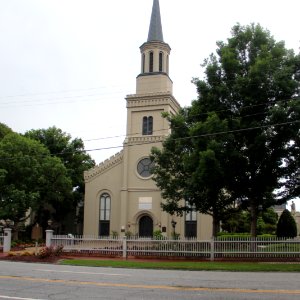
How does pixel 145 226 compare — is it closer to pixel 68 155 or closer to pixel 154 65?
pixel 68 155

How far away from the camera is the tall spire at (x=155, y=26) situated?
49438 millimetres

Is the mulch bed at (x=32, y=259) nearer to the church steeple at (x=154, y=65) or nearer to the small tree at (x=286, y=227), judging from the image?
the small tree at (x=286, y=227)

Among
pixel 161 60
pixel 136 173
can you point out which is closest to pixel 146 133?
pixel 136 173

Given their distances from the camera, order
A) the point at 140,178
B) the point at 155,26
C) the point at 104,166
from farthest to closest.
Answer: the point at 155,26 < the point at 104,166 < the point at 140,178

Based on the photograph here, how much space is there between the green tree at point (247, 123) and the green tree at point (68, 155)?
1049 inches

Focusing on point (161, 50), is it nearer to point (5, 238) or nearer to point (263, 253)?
point (5, 238)

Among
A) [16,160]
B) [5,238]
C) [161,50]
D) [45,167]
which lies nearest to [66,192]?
[45,167]

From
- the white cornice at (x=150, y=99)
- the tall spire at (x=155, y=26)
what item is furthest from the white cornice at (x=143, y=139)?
the tall spire at (x=155, y=26)

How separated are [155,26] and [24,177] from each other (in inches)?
883

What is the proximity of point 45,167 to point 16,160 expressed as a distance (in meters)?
3.83

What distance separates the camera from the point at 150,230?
146ft

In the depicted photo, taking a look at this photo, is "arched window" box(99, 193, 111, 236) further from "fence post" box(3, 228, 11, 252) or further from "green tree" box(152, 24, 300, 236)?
"green tree" box(152, 24, 300, 236)

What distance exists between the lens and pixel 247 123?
23.1 m

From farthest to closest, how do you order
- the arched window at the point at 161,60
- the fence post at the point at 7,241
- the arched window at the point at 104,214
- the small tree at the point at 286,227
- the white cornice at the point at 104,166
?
the arched window at the point at 161,60 < the white cornice at the point at 104,166 < the arched window at the point at 104,214 < the small tree at the point at 286,227 < the fence post at the point at 7,241
